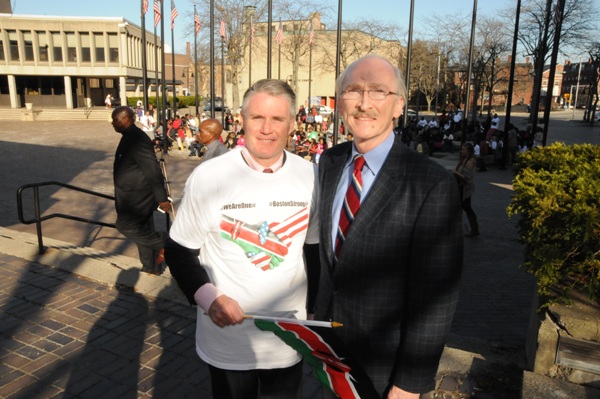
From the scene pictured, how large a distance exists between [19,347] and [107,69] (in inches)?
2046

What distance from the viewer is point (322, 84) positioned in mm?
62594

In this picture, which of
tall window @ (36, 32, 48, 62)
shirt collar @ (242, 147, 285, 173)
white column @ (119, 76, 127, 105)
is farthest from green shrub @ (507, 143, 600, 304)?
tall window @ (36, 32, 48, 62)

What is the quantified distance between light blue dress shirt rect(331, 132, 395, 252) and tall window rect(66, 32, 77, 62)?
183ft

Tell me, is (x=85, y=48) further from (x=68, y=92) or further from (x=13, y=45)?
(x=13, y=45)

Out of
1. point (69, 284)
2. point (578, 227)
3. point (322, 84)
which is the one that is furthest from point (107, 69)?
point (578, 227)

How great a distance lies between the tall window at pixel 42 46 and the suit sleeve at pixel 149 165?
52.8 m

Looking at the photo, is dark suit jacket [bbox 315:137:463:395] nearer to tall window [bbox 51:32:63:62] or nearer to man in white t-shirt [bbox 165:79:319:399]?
man in white t-shirt [bbox 165:79:319:399]

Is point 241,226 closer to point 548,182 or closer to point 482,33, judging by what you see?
point 548,182

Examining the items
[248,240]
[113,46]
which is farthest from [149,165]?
[113,46]

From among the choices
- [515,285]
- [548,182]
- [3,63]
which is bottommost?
[515,285]

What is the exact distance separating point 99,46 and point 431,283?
183 ft

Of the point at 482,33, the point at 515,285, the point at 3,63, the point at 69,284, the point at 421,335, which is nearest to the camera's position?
the point at 421,335

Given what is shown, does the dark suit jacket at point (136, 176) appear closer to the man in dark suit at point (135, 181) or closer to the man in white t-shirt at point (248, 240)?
the man in dark suit at point (135, 181)

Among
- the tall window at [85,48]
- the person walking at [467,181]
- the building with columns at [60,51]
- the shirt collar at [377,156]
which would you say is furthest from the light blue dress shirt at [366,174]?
the tall window at [85,48]
